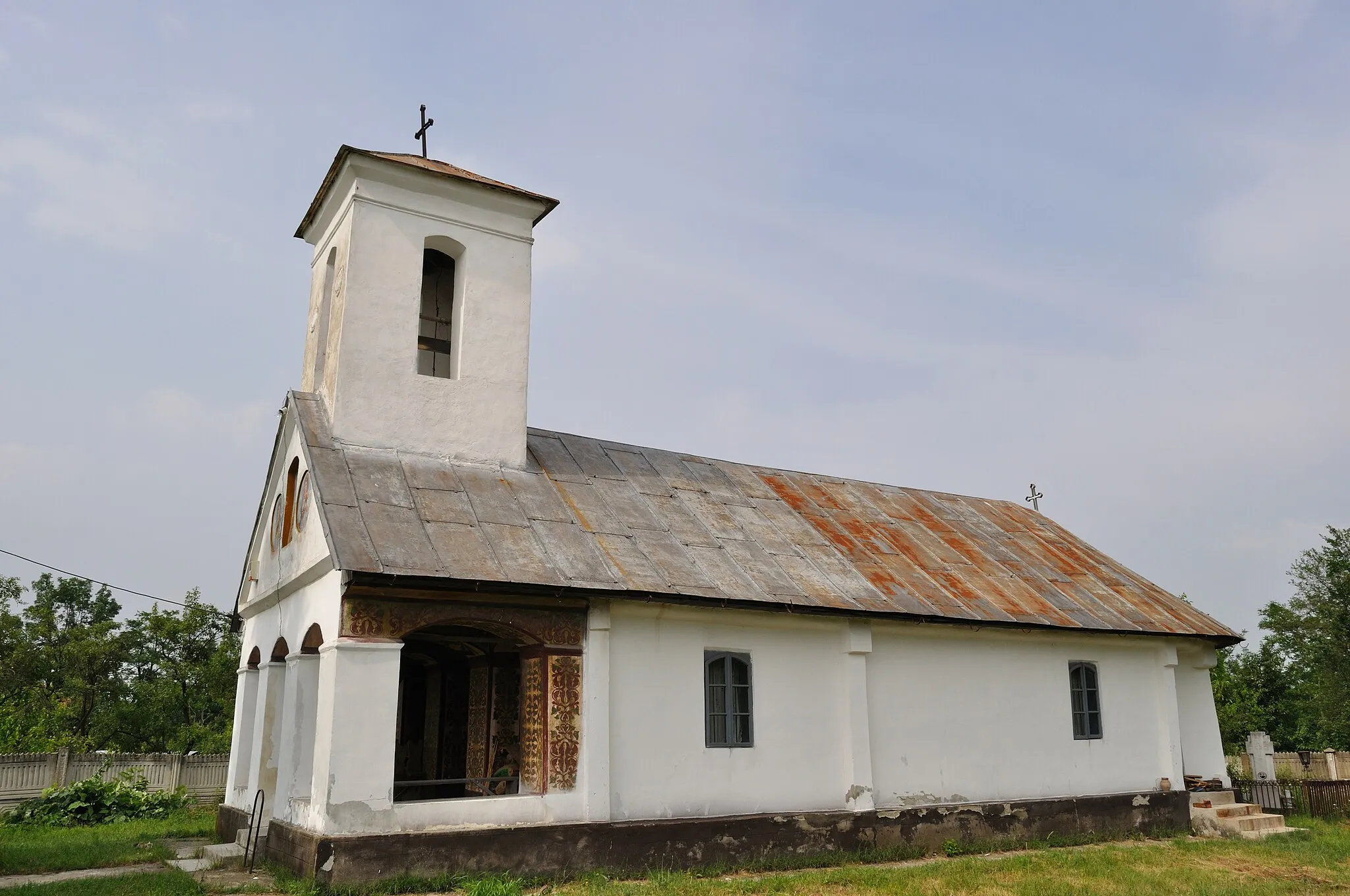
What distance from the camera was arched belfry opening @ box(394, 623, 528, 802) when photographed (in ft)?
40.8

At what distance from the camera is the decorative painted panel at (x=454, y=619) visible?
401 inches

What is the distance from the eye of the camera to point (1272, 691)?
45406 mm

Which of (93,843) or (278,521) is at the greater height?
(278,521)

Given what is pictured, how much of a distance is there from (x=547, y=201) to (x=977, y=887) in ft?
32.8

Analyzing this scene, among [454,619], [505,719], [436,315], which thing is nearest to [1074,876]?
[505,719]

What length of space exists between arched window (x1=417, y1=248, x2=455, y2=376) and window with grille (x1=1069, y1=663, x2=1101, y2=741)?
394 inches

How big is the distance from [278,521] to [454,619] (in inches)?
175

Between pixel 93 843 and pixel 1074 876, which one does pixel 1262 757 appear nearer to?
pixel 1074 876

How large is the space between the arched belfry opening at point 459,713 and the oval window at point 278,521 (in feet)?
7.13

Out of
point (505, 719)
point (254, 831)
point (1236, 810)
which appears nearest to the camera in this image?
point (254, 831)

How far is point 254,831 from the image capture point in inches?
459

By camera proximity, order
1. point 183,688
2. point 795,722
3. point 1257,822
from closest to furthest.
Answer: point 795,722 < point 1257,822 < point 183,688

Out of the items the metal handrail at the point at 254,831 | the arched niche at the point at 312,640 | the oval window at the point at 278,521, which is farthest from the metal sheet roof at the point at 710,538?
the metal handrail at the point at 254,831

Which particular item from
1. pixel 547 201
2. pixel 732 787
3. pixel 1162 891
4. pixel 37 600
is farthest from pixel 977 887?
pixel 37 600
